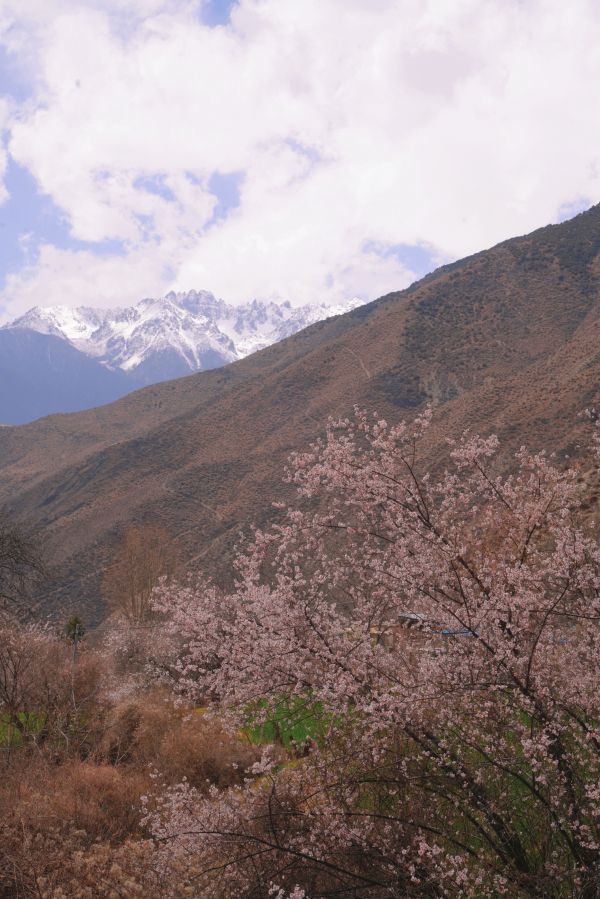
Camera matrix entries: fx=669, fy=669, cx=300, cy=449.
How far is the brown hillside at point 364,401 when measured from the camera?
41.8m

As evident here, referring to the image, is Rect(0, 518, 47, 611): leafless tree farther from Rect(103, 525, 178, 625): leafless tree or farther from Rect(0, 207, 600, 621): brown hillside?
Rect(0, 207, 600, 621): brown hillside

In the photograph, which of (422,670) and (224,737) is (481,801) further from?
(224,737)

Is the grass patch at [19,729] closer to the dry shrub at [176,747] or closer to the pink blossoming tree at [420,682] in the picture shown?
the dry shrub at [176,747]

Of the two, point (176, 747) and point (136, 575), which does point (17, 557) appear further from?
point (136, 575)

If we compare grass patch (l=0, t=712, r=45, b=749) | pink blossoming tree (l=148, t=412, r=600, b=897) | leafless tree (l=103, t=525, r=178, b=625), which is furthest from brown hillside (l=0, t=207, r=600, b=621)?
pink blossoming tree (l=148, t=412, r=600, b=897)

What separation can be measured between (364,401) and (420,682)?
49.0 metres

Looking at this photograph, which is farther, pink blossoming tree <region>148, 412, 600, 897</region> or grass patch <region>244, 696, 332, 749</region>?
grass patch <region>244, 696, 332, 749</region>

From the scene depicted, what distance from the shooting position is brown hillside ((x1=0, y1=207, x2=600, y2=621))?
41.8 metres

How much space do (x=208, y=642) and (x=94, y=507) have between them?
194 feet

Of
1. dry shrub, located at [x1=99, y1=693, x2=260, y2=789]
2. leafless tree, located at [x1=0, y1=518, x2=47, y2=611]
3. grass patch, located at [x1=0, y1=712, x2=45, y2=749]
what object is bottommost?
dry shrub, located at [x1=99, y1=693, x2=260, y2=789]

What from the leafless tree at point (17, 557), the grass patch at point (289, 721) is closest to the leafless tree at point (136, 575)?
the leafless tree at point (17, 557)

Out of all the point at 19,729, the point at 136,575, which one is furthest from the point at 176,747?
the point at 136,575

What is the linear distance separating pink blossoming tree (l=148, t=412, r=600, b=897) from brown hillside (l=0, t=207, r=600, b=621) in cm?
2724

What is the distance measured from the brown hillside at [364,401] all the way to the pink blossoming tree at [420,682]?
27.2m
